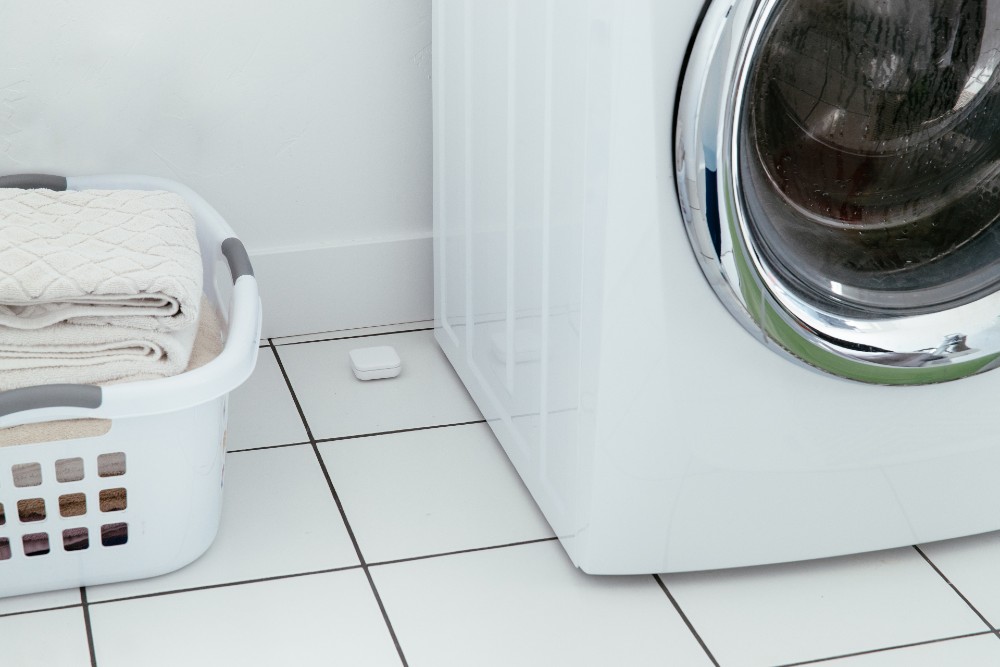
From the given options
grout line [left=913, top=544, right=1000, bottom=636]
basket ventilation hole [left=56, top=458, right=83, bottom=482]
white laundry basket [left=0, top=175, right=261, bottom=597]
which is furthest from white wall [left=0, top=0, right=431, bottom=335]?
grout line [left=913, top=544, right=1000, bottom=636]

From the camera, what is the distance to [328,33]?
1.58 meters

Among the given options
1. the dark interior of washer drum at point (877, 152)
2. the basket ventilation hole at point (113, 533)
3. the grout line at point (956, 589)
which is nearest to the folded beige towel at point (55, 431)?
the basket ventilation hole at point (113, 533)

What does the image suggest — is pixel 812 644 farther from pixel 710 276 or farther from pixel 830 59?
pixel 830 59

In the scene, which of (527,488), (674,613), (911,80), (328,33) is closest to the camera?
(911,80)

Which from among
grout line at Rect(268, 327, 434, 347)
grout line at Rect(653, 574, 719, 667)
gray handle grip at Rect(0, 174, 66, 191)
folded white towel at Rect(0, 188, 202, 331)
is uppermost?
folded white towel at Rect(0, 188, 202, 331)

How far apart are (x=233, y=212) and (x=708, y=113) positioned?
89 cm

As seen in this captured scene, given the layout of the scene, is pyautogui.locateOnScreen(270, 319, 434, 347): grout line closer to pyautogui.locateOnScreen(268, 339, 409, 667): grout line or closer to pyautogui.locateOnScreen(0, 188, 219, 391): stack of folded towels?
pyautogui.locateOnScreen(268, 339, 409, 667): grout line

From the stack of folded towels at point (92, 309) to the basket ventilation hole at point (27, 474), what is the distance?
0.09 metres

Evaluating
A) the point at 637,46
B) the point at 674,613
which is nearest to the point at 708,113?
the point at 637,46

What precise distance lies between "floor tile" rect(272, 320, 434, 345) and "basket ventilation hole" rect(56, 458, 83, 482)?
601mm

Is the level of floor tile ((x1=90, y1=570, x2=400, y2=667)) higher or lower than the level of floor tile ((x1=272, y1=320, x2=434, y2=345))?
lower

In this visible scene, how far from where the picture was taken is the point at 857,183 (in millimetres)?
1110

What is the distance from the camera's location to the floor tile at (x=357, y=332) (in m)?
1.72

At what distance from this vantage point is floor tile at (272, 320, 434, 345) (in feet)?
5.65
